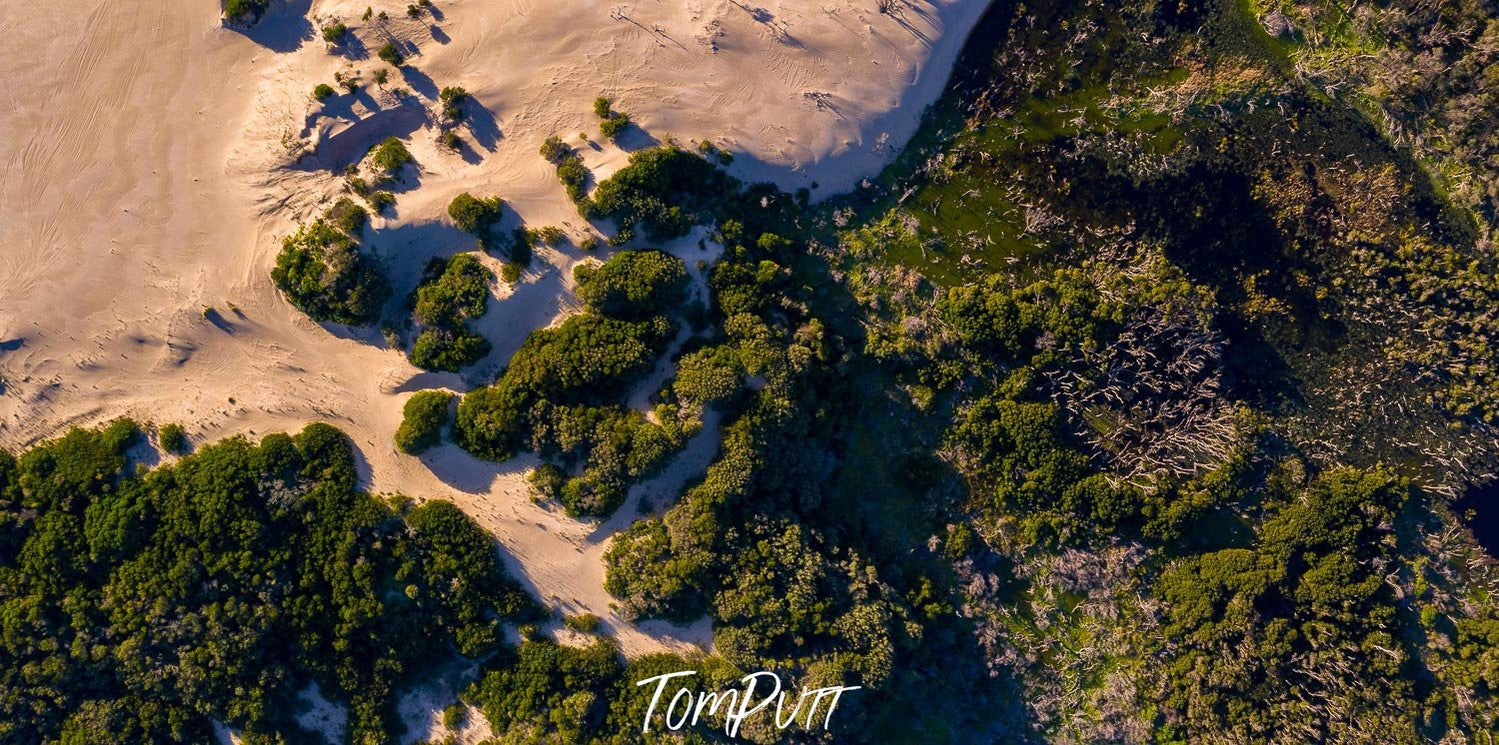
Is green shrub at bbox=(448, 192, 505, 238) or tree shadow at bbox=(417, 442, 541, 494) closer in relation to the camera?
green shrub at bbox=(448, 192, 505, 238)

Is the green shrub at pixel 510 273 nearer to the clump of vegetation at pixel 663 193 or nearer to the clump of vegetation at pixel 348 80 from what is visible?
the clump of vegetation at pixel 663 193

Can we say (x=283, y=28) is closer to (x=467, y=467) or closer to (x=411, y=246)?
(x=411, y=246)

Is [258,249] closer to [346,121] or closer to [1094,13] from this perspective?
[346,121]

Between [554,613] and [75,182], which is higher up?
[75,182]

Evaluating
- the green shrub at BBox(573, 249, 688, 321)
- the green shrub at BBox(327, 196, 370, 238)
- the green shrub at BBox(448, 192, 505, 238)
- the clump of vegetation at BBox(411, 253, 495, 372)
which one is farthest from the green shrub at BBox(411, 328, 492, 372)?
the green shrub at BBox(327, 196, 370, 238)

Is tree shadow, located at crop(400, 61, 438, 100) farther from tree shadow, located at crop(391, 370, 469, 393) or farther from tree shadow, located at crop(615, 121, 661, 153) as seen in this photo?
tree shadow, located at crop(391, 370, 469, 393)

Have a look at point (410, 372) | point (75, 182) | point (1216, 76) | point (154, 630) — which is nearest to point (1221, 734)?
point (1216, 76)
